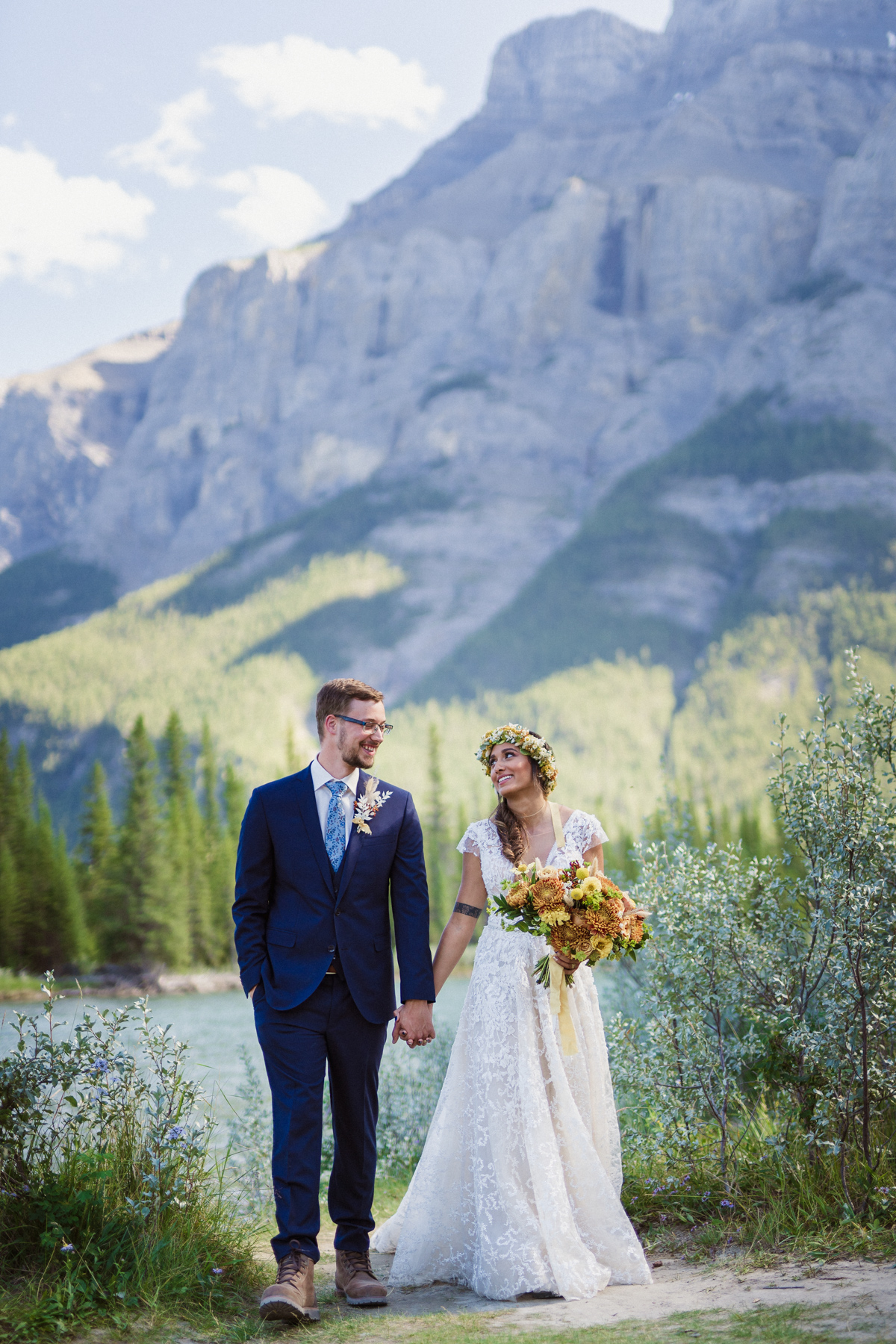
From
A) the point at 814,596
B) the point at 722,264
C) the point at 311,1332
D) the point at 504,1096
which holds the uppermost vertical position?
the point at 722,264

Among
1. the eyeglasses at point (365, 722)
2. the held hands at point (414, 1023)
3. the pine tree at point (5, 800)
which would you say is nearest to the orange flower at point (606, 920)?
the held hands at point (414, 1023)

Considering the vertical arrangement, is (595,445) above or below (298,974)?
above

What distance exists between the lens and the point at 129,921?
160 feet

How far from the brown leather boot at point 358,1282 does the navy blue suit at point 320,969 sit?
0.19ft

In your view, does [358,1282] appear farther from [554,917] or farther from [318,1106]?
[554,917]

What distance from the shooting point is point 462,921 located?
225 inches

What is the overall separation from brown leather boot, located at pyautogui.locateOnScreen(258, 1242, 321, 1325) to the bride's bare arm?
1.32 m

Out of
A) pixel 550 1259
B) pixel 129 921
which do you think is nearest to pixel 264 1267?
pixel 550 1259

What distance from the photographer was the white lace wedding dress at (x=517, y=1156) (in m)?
5.05

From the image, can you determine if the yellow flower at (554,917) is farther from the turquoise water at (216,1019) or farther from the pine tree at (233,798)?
the pine tree at (233,798)

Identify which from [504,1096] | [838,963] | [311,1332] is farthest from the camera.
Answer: [838,963]

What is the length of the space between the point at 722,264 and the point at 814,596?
3215 inches

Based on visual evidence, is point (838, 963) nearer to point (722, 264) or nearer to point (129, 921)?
point (129, 921)

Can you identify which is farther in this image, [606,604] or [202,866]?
[606,604]
